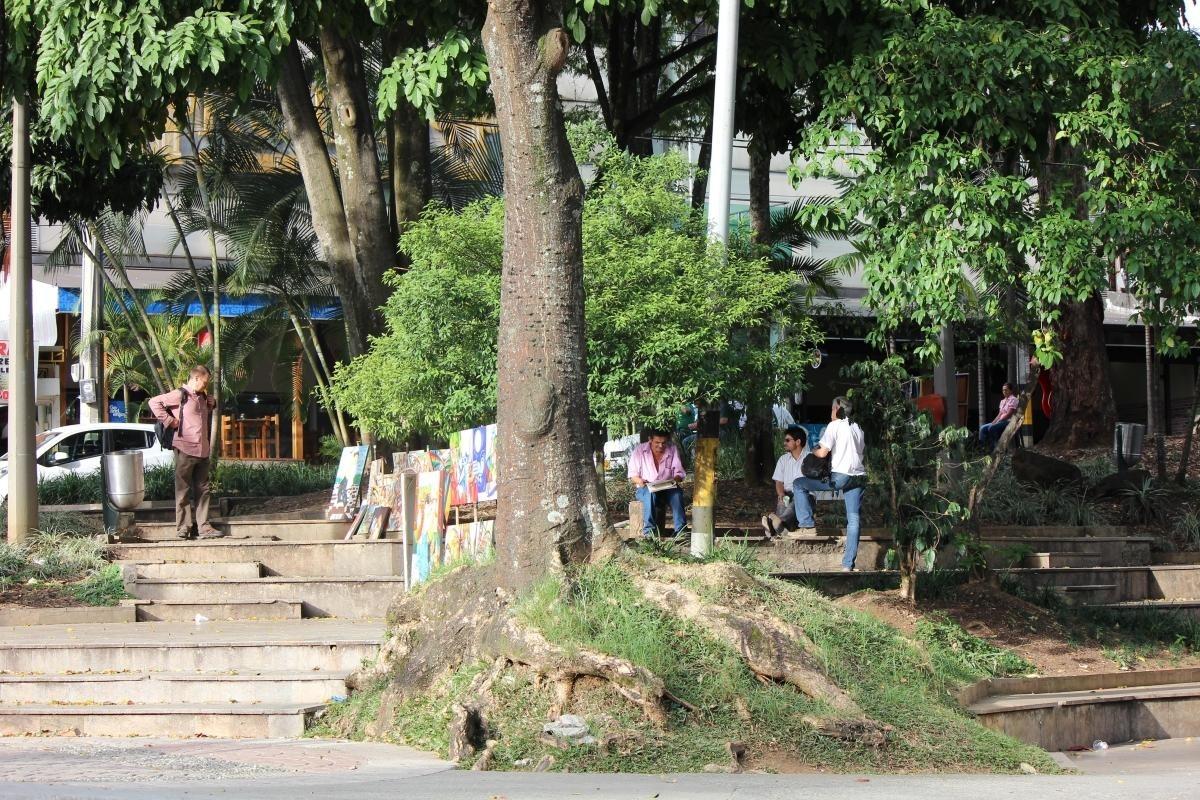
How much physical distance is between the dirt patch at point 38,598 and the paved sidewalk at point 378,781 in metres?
4.53

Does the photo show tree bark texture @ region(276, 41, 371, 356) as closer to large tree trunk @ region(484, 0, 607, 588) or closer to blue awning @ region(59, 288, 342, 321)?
large tree trunk @ region(484, 0, 607, 588)

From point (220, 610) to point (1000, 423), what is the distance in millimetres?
12730

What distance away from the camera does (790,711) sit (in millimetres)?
7996

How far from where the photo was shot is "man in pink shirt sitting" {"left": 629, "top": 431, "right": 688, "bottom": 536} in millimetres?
12852

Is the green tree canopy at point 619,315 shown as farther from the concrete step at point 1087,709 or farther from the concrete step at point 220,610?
the concrete step at point 1087,709

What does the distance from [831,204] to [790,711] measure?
208 inches

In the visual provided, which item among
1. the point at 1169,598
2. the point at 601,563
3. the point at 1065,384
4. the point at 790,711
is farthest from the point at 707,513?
the point at 1065,384

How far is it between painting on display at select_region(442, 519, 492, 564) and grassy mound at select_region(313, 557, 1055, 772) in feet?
5.25

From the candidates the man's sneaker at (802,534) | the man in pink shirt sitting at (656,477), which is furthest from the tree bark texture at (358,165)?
the man's sneaker at (802,534)

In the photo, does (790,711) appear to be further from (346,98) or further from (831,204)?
(346,98)

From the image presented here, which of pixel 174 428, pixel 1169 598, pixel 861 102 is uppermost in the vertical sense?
pixel 861 102

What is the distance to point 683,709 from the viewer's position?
25.8ft

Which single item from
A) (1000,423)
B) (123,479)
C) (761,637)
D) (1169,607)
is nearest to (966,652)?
(761,637)

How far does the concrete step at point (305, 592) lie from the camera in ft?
40.0
